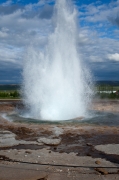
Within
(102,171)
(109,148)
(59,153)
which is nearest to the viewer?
(102,171)

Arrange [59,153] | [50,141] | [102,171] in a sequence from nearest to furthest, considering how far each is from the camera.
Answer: [102,171]
[59,153]
[50,141]

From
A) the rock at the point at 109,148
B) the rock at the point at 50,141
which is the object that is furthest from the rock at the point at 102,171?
the rock at the point at 50,141

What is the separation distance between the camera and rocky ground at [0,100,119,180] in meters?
6.05

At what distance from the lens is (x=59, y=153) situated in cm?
788

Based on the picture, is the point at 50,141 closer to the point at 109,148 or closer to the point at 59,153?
the point at 59,153

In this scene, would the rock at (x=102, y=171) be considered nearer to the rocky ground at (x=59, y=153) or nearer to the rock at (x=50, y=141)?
the rocky ground at (x=59, y=153)

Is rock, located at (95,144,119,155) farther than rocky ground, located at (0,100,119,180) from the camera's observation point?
Yes

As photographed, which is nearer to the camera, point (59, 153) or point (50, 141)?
point (59, 153)

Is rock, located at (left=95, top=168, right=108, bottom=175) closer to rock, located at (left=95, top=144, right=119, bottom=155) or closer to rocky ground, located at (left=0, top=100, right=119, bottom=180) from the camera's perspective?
rocky ground, located at (left=0, top=100, right=119, bottom=180)

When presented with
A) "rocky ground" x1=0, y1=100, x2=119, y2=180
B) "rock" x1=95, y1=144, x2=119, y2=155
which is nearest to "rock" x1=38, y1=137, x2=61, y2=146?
"rocky ground" x1=0, y1=100, x2=119, y2=180

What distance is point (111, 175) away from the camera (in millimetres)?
6000

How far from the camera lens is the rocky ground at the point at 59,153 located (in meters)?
6.05

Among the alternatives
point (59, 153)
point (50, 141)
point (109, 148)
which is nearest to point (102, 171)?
point (59, 153)

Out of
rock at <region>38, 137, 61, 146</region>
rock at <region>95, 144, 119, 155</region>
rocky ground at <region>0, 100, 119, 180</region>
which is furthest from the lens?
rock at <region>38, 137, 61, 146</region>
